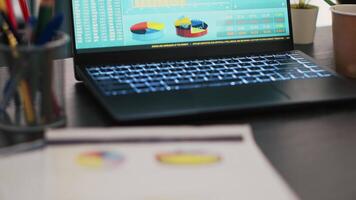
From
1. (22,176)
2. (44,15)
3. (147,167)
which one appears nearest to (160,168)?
(147,167)

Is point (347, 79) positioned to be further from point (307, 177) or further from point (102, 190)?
point (102, 190)

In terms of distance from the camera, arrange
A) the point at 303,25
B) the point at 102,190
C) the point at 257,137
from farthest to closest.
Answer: the point at 303,25 → the point at 257,137 → the point at 102,190

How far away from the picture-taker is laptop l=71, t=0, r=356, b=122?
691 millimetres

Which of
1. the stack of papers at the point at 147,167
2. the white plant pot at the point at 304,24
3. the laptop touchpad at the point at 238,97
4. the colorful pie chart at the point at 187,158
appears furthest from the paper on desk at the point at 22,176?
the white plant pot at the point at 304,24

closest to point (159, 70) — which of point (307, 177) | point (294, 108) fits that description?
point (294, 108)

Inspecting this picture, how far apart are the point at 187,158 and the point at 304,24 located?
1.96 feet

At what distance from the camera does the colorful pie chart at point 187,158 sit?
1.71ft

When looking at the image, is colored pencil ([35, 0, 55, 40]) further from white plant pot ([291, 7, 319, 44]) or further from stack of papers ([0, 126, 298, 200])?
white plant pot ([291, 7, 319, 44])

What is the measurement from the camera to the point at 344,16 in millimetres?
817

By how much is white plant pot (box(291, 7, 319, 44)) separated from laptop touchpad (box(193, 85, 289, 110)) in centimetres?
33

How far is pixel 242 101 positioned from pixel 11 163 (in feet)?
1.00

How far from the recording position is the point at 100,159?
0.52 meters

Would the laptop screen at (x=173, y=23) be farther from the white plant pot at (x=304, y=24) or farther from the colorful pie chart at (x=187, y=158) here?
the colorful pie chart at (x=187, y=158)

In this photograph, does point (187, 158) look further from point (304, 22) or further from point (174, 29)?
point (304, 22)
